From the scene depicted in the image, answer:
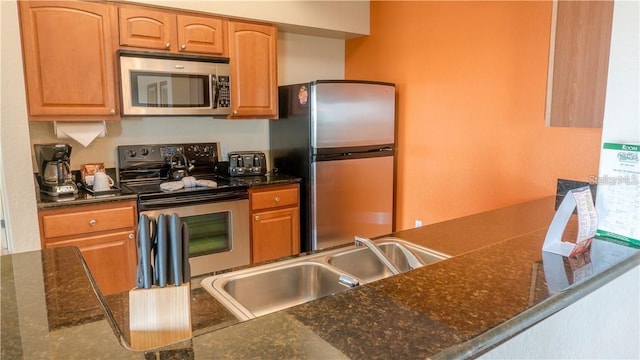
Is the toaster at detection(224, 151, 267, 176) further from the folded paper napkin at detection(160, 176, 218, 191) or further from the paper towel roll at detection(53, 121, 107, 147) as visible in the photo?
the paper towel roll at detection(53, 121, 107, 147)

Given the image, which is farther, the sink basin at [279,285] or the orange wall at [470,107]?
the orange wall at [470,107]

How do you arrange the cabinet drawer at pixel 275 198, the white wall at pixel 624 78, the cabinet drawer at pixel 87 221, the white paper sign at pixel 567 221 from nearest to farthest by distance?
the white paper sign at pixel 567 221 → the white wall at pixel 624 78 → the cabinet drawer at pixel 87 221 → the cabinet drawer at pixel 275 198

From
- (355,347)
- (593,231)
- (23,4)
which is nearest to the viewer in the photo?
(355,347)

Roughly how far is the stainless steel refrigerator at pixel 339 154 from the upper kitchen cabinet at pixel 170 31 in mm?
698

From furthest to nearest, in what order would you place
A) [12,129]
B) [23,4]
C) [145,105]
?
[145,105] < [23,4] < [12,129]

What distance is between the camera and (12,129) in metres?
2.12

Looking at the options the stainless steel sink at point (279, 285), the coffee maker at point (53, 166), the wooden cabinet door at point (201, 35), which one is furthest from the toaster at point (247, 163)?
the stainless steel sink at point (279, 285)

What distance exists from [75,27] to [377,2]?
2.31m

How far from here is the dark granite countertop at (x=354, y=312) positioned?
2.20 ft

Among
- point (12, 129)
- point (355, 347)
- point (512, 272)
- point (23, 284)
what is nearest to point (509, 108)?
point (512, 272)

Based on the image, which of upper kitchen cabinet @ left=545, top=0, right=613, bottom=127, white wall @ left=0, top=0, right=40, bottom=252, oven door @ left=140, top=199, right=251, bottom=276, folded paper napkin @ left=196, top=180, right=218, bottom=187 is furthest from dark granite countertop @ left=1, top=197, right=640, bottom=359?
folded paper napkin @ left=196, top=180, right=218, bottom=187

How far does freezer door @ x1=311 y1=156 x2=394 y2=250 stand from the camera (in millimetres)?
3215

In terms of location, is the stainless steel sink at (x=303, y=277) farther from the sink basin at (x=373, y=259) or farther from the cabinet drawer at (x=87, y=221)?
the cabinet drawer at (x=87, y=221)

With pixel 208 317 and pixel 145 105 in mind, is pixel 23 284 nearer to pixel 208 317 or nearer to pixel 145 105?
pixel 208 317
